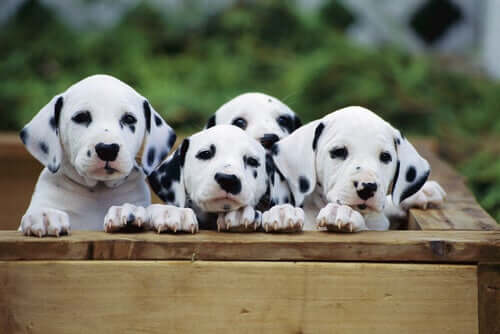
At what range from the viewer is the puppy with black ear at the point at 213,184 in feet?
7.87

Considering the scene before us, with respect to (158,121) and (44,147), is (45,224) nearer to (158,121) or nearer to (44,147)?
(44,147)

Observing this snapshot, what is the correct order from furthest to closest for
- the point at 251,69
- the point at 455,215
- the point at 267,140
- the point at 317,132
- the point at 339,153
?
1. the point at 251,69
2. the point at 267,140
3. the point at 455,215
4. the point at 317,132
5. the point at 339,153

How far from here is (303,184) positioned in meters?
2.74

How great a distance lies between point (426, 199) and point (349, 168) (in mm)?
638

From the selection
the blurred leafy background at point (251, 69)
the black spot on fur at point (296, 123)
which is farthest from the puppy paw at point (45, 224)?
the blurred leafy background at point (251, 69)

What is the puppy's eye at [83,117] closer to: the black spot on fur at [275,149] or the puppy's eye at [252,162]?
the puppy's eye at [252,162]

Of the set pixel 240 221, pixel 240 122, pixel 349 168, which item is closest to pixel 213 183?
pixel 240 221

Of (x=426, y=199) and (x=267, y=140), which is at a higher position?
(x=267, y=140)

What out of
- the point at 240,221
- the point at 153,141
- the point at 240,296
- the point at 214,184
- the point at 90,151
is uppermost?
the point at 153,141

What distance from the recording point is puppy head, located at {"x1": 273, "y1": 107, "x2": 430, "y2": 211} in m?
2.52

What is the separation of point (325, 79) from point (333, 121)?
4572mm

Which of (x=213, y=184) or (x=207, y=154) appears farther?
(x=207, y=154)

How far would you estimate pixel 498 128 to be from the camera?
6465 millimetres

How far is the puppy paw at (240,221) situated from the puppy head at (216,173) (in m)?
0.03
